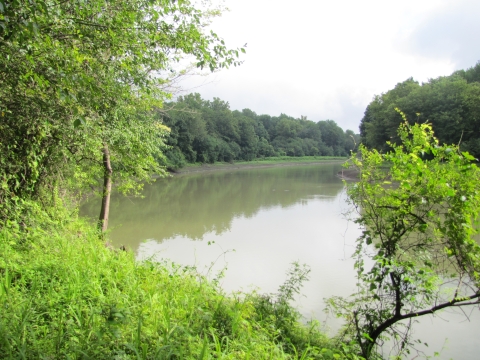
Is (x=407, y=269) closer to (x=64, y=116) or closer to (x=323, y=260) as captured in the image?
(x=64, y=116)

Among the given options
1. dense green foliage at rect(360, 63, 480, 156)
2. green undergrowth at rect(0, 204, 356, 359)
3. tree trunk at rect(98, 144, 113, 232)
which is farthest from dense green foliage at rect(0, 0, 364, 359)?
dense green foliage at rect(360, 63, 480, 156)

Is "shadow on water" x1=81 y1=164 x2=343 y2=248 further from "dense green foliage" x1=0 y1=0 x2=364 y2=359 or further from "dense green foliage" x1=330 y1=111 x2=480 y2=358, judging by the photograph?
"dense green foliage" x1=330 y1=111 x2=480 y2=358

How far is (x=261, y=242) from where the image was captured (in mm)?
10141

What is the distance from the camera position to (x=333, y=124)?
94750mm

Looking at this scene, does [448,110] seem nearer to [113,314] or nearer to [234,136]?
[113,314]

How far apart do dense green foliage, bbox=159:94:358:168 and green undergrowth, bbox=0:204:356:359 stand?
12.4 metres

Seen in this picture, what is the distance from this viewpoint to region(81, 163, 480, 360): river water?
5.36 metres

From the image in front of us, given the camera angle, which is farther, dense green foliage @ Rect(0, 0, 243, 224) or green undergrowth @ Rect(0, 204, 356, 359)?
dense green foliage @ Rect(0, 0, 243, 224)

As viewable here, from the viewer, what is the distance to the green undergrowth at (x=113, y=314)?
2.23m

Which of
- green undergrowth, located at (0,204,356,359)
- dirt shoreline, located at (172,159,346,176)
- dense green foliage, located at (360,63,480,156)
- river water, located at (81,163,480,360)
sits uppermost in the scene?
dense green foliage, located at (360,63,480,156)

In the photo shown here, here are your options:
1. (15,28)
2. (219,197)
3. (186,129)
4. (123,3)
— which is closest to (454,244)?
(15,28)

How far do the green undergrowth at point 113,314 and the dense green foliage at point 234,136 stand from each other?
1239cm

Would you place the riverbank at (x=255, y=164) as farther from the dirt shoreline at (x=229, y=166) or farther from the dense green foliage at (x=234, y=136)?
→ the dense green foliage at (x=234, y=136)

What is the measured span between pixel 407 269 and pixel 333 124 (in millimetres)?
95870
